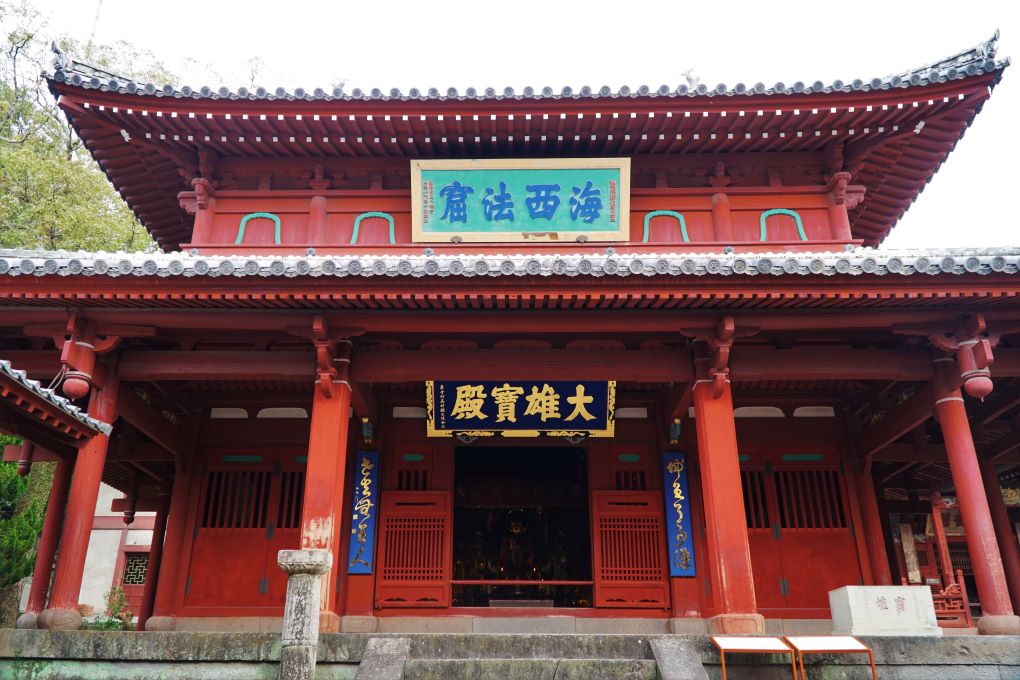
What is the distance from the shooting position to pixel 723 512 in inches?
349

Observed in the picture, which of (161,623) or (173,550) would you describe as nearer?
(161,623)

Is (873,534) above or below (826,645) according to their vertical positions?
above

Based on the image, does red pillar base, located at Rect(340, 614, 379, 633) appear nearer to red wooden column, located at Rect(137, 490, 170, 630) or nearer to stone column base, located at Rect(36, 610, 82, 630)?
stone column base, located at Rect(36, 610, 82, 630)

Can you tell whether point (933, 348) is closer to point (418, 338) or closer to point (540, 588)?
point (418, 338)

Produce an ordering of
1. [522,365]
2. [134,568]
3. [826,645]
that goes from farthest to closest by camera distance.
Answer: [134,568]
[522,365]
[826,645]

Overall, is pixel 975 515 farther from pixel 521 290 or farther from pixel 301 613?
pixel 301 613

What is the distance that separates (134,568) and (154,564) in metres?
15.4

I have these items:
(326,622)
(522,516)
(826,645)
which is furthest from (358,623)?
(522,516)

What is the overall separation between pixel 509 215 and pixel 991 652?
826 cm

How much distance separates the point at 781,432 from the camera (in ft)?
39.4

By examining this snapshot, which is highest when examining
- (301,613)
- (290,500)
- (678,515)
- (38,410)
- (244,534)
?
(38,410)

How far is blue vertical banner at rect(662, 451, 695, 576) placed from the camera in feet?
36.4

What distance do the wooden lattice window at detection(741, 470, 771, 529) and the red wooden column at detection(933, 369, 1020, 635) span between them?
2998 millimetres

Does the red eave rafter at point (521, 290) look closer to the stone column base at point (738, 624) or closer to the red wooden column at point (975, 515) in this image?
the red wooden column at point (975, 515)
